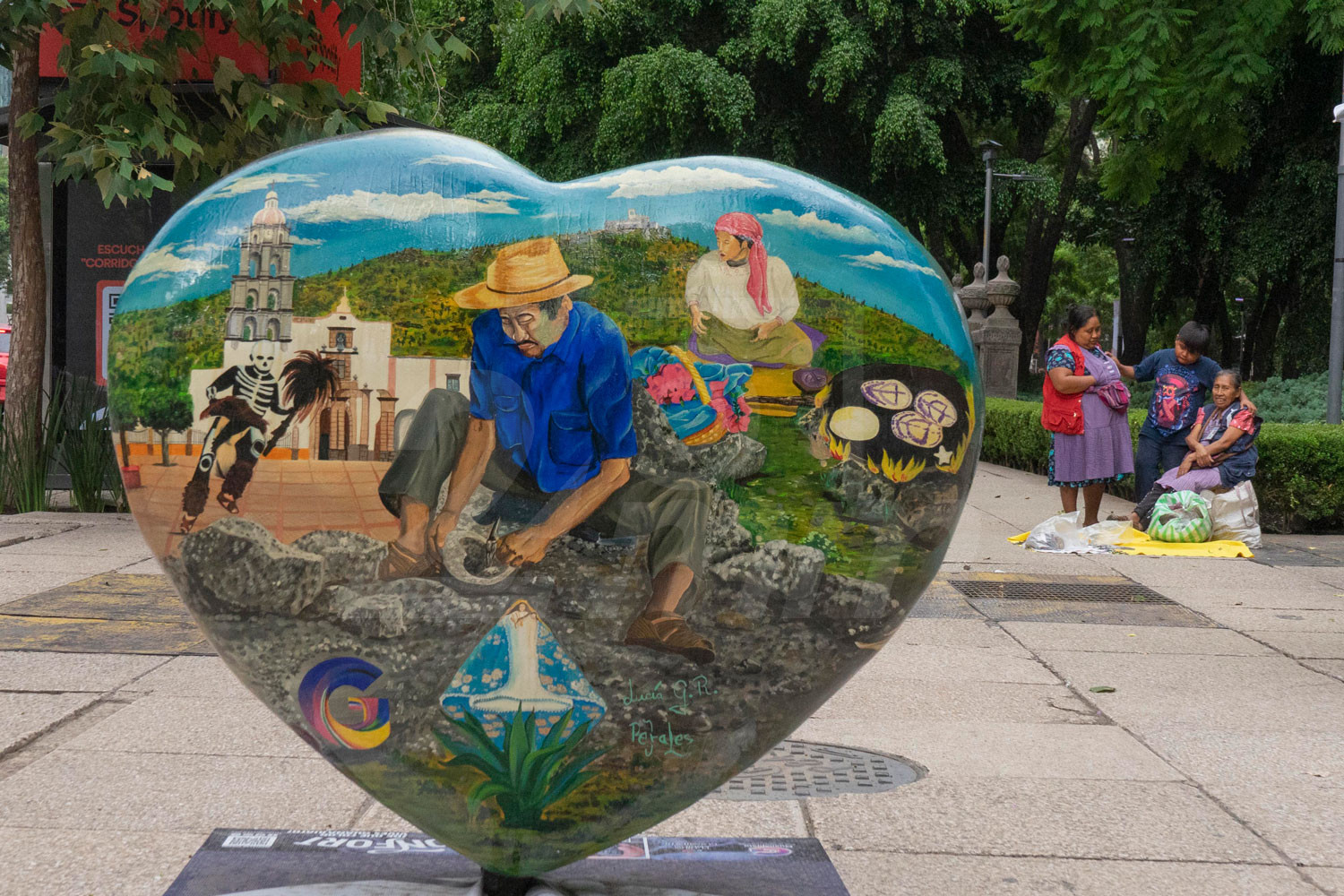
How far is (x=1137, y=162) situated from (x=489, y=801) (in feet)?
60.8

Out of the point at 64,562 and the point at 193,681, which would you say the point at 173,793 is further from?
the point at 64,562

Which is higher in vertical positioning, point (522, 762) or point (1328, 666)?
point (522, 762)

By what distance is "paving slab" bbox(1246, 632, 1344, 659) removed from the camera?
591cm

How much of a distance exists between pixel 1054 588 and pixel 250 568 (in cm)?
634

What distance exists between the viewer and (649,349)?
2.19 metres

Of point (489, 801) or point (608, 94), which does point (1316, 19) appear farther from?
point (489, 801)

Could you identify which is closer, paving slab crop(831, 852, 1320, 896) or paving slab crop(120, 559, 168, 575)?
paving slab crop(831, 852, 1320, 896)

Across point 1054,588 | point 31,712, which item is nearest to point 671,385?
point 31,712

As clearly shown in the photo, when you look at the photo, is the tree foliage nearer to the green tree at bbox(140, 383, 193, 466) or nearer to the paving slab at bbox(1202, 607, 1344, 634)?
the green tree at bbox(140, 383, 193, 466)

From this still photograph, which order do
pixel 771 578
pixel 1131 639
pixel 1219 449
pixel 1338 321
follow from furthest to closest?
1. pixel 1338 321
2. pixel 1219 449
3. pixel 1131 639
4. pixel 771 578

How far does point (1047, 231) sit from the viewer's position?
2642cm

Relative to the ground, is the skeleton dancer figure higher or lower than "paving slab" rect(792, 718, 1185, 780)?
higher

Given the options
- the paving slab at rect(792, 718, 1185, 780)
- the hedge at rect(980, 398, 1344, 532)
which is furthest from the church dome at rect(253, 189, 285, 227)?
the hedge at rect(980, 398, 1344, 532)

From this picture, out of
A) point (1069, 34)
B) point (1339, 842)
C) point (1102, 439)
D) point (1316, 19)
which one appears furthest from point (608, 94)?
point (1339, 842)
